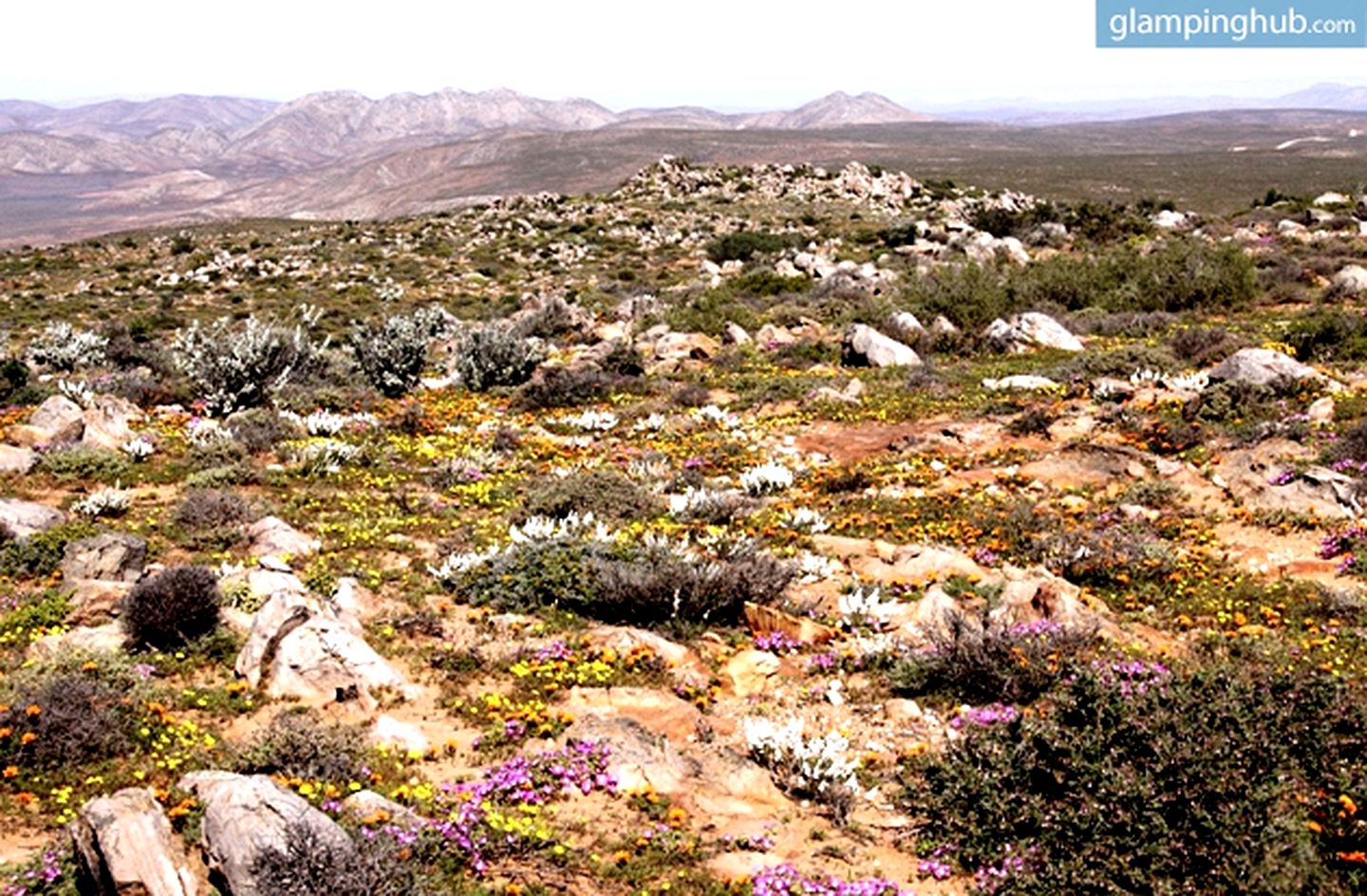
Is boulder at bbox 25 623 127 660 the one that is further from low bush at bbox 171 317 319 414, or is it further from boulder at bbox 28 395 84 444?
low bush at bbox 171 317 319 414

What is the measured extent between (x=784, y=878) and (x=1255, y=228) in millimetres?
41354

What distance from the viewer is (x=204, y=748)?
652 centimetres

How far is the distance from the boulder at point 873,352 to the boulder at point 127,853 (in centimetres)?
1740

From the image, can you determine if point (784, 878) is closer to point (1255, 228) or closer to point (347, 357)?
point (347, 357)

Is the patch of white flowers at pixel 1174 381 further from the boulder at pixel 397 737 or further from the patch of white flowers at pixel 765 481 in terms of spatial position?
the boulder at pixel 397 737

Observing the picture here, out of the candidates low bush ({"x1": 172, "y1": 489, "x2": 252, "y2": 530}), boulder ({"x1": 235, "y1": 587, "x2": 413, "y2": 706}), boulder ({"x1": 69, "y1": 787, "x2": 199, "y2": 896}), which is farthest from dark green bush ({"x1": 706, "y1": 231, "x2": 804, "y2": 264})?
boulder ({"x1": 69, "y1": 787, "x2": 199, "y2": 896})

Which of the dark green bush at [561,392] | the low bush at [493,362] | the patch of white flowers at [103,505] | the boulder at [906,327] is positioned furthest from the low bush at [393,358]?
the boulder at [906,327]

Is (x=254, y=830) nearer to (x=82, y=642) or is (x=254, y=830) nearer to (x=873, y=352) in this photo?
(x=82, y=642)

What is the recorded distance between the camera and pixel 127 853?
4.86 metres

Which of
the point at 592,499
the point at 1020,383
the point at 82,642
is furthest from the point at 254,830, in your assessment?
the point at 1020,383

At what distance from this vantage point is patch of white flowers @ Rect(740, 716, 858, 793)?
6.37 meters

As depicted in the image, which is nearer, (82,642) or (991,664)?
(991,664)

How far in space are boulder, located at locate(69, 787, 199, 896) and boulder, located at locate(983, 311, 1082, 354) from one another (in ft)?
64.3

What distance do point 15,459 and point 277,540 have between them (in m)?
5.16
